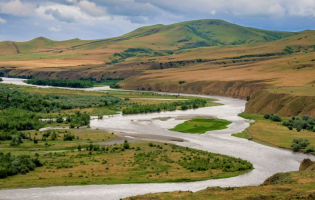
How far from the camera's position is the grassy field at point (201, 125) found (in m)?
Result: 87.4

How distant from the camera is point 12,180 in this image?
156 feet

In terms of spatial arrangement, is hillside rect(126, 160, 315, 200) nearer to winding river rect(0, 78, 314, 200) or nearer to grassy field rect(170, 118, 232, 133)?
winding river rect(0, 78, 314, 200)

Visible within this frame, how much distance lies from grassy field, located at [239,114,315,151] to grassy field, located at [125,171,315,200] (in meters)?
27.0

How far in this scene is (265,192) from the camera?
37594 mm

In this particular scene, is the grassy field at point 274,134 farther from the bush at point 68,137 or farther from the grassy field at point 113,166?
the bush at point 68,137

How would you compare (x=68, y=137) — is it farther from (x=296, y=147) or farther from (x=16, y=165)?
(x=296, y=147)

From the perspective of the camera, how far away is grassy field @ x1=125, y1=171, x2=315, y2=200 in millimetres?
35406

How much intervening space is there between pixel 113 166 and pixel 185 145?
18.8m

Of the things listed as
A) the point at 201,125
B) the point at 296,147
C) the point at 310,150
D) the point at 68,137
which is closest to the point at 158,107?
the point at 201,125

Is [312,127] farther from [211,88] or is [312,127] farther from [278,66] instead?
[278,66]

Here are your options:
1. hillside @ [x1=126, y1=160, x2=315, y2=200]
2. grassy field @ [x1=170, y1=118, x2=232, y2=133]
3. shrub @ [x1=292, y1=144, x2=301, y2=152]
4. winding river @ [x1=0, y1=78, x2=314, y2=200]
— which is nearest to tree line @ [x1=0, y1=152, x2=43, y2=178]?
winding river @ [x1=0, y1=78, x2=314, y2=200]

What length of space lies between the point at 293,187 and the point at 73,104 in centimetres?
9916

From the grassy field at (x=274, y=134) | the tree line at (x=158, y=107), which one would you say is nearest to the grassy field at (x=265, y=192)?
the grassy field at (x=274, y=134)

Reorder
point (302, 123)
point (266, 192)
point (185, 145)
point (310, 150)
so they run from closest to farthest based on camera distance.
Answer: point (266, 192) < point (310, 150) < point (185, 145) < point (302, 123)
